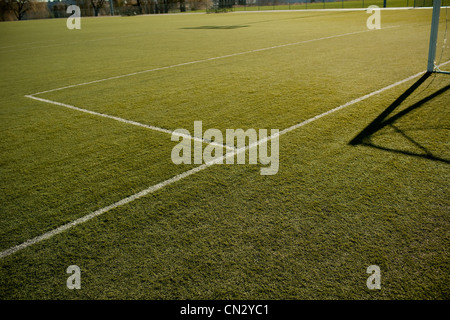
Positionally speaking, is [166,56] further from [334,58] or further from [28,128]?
[28,128]

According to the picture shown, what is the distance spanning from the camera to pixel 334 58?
404 inches

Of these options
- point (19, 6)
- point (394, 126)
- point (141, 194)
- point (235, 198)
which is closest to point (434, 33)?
point (394, 126)

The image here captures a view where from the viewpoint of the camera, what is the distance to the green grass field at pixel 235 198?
8.48 ft

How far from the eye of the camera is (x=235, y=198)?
140 inches

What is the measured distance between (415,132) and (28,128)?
5.85 meters

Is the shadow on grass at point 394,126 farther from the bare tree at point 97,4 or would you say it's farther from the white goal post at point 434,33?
the bare tree at point 97,4

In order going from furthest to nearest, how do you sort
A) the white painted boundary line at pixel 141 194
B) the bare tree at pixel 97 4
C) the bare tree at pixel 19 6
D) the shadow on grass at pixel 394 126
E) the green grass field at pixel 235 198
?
1. the bare tree at pixel 97 4
2. the bare tree at pixel 19 6
3. the shadow on grass at pixel 394 126
4. the white painted boundary line at pixel 141 194
5. the green grass field at pixel 235 198

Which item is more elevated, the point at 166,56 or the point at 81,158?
the point at 166,56

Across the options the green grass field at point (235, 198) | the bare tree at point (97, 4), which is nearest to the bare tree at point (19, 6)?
the bare tree at point (97, 4)

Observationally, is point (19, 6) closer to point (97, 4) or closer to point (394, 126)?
point (97, 4)

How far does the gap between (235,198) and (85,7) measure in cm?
8777

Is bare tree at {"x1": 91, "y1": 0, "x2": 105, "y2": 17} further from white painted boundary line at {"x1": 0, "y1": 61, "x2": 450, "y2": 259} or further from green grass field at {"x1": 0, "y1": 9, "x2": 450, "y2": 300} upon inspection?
white painted boundary line at {"x1": 0, "y1": 61, "x2": 450, "y2": 259}

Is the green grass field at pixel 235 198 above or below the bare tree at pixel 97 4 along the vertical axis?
below
